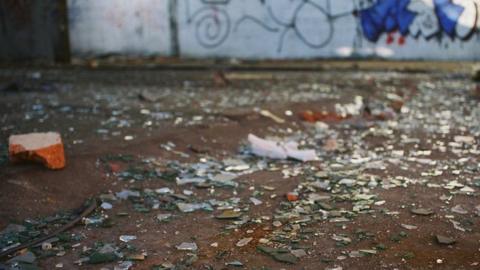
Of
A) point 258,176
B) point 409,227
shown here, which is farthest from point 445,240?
point 258,176

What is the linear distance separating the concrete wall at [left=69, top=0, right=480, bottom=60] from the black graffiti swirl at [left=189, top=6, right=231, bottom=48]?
0.02m

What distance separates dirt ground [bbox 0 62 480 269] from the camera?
2824 millimetres

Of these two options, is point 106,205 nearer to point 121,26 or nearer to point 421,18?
point 121,26

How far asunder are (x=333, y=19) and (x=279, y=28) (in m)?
1.05

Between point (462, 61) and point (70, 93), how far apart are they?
7.27m

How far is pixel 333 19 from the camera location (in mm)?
10445

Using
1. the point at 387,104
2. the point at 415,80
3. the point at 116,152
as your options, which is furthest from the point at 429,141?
the point at 415,80

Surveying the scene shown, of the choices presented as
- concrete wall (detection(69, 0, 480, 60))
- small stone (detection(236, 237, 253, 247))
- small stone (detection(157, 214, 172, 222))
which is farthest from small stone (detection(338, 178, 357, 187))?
concrete wall (detection(69, 0, 480, 60))

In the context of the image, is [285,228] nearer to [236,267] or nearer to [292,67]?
[236,267]

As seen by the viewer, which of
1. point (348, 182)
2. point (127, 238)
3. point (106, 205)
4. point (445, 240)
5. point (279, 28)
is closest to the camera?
point (445, 240)

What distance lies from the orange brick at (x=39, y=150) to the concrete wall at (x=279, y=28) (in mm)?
7099

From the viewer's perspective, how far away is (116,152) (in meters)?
4.33

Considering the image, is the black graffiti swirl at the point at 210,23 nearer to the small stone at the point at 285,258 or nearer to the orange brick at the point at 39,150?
the orange brick at the point at 39,150

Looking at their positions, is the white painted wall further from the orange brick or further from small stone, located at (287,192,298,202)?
small stone, located at (287,192,298,202)
